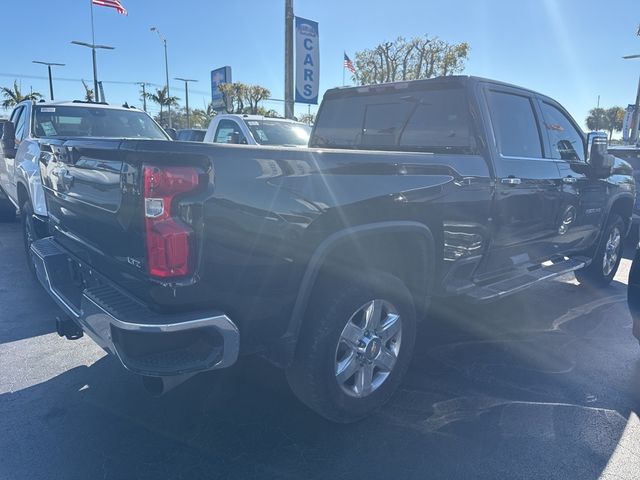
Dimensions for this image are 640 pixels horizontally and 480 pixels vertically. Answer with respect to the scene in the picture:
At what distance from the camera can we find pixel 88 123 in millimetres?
6547

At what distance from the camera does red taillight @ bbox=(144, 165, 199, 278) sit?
2.04 meters

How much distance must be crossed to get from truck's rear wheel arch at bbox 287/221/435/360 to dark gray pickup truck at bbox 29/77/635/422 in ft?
0.04

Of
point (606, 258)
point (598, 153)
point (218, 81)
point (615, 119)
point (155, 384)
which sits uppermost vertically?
point (615, 119)

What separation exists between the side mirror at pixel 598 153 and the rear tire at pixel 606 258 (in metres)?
1.24

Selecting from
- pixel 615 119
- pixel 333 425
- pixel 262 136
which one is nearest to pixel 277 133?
pixel 262 136

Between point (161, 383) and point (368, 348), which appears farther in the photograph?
point (368, 348)

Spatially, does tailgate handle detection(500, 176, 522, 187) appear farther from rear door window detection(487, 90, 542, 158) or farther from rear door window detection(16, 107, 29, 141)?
rear door window detection(16, 107, 29, 141)

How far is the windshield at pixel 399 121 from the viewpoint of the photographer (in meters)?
3.69

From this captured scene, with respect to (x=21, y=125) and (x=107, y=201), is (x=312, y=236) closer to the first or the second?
(x=107, y=201)

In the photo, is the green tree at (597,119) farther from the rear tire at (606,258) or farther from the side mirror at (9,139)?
the side mirror at (9,139)

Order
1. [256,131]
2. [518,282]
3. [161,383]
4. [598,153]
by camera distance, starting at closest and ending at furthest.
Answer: [161,383]
[518,282]
[598,153]
[256,131]

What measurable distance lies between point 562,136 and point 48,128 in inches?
239

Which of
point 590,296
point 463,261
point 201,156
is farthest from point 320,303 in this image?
point 590,296

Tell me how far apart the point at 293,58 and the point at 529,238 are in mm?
10096
